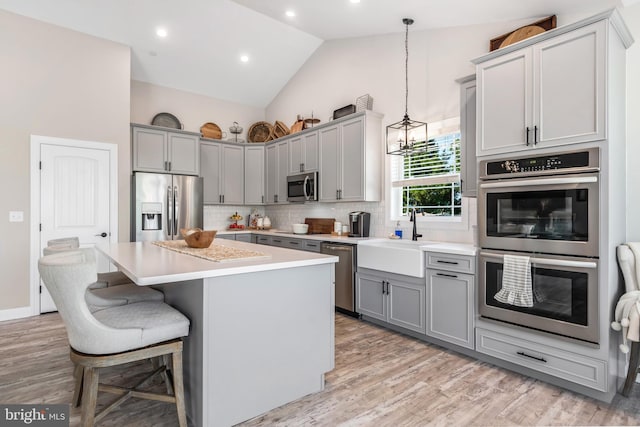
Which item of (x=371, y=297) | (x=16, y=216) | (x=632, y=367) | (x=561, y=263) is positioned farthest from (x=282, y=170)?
(x=632, y=367)

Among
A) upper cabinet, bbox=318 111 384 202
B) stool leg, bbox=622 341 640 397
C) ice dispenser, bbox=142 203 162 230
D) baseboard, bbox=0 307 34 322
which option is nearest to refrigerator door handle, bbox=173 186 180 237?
ice dispenser, bbox=142 203 162 230

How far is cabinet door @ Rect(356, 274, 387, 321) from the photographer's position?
12.0 feet

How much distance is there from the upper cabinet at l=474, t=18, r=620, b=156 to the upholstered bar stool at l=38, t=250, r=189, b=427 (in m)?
2.60

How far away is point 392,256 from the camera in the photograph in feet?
11.4

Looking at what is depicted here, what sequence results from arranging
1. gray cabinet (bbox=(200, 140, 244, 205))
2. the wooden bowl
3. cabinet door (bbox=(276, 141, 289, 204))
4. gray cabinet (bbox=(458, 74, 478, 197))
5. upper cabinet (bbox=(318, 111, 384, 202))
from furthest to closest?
1. gray cabinet (bbox=(200, 140, 244, 205))
2. cabinet door (bbox=(276, 141, 289, 204))
3. upper cabinet (bbox=(318, 111, 384, 202))
4. gray cabinet (bbox=(458, 74, 478, 197))
5. the wooden bowl

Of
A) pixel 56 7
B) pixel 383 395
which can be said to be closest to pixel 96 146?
pixel 56 7

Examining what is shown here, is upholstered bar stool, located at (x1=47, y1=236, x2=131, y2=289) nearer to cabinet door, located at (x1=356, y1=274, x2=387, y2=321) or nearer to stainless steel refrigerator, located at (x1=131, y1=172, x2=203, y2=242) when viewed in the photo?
stainless steel refrigerator, located at (x1=131, y1=172, x2=203, y2=242)

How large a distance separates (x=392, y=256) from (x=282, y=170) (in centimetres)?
282

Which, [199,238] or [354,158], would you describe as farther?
[354,158]

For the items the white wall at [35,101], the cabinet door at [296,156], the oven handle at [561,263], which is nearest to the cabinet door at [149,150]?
the white wall at [35,101]

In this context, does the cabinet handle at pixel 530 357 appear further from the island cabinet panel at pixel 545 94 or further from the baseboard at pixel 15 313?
the baseboard at pixel 15 313

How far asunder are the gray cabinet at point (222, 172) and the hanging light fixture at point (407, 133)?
2.84 m

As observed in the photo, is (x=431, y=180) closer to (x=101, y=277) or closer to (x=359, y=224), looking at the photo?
(x=359, y=224)

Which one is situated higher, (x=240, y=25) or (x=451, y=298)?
(x=240, y=25)
